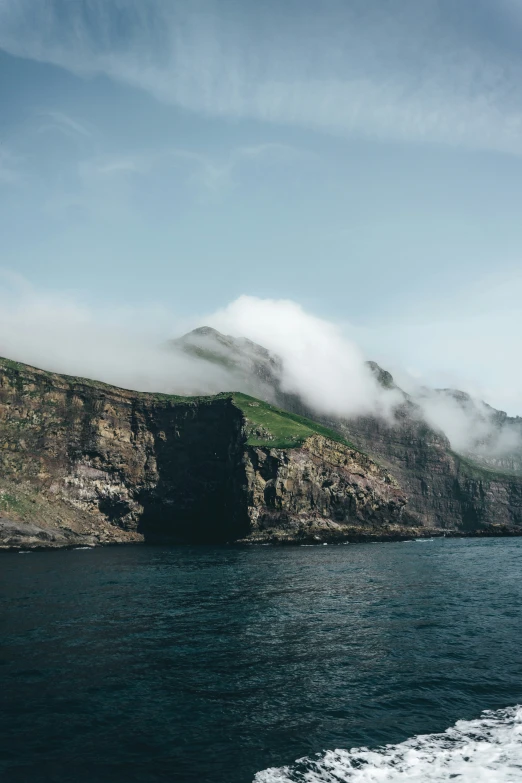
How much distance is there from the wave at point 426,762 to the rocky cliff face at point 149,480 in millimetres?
140742

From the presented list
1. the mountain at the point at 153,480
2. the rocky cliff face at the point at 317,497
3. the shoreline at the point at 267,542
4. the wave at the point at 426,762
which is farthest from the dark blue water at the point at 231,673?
the mountain at the point at 153,480

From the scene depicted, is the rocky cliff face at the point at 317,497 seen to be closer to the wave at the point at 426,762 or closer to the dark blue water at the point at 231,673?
the dark blue water at the point at 231,673

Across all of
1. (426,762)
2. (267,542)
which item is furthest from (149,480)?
(426,762)

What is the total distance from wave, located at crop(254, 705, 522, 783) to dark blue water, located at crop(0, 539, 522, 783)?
2.93 feet

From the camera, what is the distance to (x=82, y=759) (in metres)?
20.0

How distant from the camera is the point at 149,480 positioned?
191875 mm

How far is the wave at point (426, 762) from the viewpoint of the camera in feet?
62.1

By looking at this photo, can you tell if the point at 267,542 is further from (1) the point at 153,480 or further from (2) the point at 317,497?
(1) the point at 153,480

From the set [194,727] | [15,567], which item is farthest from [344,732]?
[15,567]

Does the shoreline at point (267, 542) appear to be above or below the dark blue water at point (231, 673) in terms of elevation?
below

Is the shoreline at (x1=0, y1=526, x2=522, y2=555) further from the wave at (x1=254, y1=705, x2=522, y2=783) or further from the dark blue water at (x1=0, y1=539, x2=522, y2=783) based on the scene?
the wave at (x1=254, y1=705, x2=522, y2=783)

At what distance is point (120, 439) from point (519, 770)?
18275 centimetres

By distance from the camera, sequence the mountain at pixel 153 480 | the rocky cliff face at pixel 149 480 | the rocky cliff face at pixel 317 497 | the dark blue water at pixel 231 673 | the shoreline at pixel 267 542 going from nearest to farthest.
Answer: the dark blue water at pixel 231 673
the shoreline at pixel 267 542
the mountain at pixel 153 480
the rocky cliff face at pixel 149 480
the rocky cliff face at pixel 317 497

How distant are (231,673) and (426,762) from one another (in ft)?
45.2
